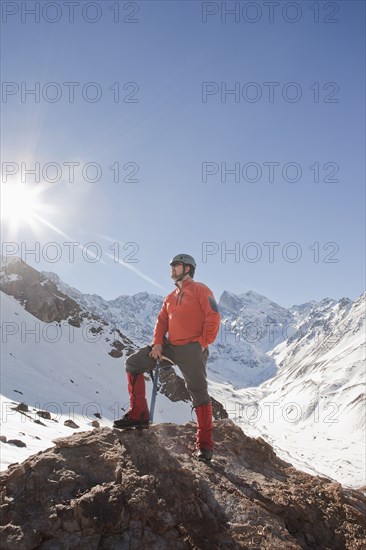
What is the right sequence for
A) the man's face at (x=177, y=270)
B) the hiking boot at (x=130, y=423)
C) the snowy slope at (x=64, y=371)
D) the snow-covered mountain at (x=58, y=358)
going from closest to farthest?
the hiking boot at (x=130, y=423) < the man's face at (x=177, y=270) < the snowy slope at (x=64, y=371) < the snow-covered mountain at (x=58, y=358)

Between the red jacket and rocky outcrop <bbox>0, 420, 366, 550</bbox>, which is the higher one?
the red jacket

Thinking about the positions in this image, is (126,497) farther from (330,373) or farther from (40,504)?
(330,373)

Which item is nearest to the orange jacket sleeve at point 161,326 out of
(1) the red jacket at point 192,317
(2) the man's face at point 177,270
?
(1) the red jacket at point 192,317

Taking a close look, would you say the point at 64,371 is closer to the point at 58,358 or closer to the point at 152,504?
the point at 58,358

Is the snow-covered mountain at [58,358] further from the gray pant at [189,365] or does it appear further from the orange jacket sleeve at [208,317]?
the orange jacket sleeve at [208,317]

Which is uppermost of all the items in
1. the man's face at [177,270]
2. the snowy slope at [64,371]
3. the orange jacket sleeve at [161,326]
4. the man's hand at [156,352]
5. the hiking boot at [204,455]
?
the man's face at [177,270]

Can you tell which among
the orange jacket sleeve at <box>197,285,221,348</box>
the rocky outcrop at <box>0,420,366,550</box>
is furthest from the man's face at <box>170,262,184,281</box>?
the rocky outcrop at <box>0,420,366,550</box>

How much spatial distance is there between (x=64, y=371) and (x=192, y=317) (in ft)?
206

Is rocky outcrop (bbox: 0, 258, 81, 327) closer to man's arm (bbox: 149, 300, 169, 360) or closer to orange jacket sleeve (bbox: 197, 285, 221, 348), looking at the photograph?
man's arm (bbox: 149, 300, 169, 360)

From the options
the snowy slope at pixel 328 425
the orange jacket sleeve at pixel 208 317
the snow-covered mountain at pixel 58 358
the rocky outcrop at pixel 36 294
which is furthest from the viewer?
the snowy slope at pixel 328 425

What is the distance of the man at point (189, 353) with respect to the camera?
6898mm

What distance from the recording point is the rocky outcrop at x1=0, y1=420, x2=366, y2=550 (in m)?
4.45

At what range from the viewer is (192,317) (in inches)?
286

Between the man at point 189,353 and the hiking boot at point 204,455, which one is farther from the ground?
the man at point 189,353
